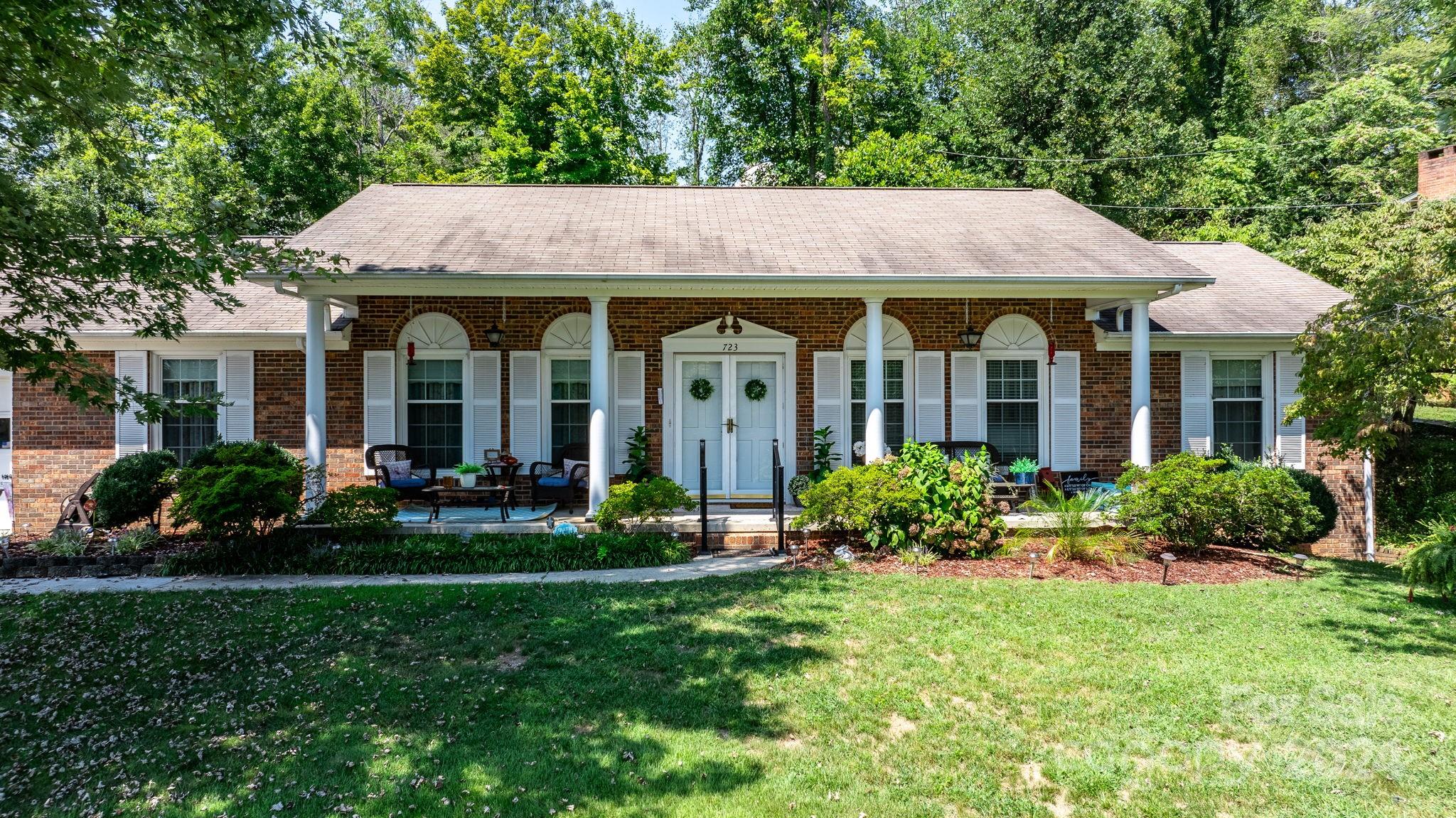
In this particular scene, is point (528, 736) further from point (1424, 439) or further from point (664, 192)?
point (1424, 439)

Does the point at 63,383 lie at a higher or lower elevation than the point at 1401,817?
higher

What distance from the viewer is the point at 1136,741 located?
13.4 ft

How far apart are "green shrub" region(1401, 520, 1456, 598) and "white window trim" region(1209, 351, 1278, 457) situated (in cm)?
445

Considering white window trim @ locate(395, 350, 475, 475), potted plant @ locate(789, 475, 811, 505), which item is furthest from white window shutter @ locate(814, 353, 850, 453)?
white window trim @ locate(395, 350, 475, 475)

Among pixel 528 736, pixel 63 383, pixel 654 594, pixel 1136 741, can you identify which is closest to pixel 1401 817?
pixel 1136 741

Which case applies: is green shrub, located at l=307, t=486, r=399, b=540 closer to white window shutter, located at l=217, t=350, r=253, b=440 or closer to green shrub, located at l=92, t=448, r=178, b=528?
green shrub, located at l=92, t=448, r=178, b=528

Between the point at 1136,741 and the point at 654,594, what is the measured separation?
3883 mm

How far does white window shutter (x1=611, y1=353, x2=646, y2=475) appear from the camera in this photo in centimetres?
1077

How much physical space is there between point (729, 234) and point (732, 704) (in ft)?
24.2

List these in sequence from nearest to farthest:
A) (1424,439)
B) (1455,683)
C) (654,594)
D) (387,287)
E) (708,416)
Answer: (1455,683) → (654,594) → (387,287) → (708,416) → (1424,439)

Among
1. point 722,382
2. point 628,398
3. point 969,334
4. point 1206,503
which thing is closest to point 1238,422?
point 1206,503

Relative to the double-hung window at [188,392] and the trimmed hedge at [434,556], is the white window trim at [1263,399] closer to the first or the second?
the trimmed hedge at [434,556]

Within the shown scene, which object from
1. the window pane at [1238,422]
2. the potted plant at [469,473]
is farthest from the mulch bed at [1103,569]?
the potted plant at [469,473]

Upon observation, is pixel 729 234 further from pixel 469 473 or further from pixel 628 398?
pixel 469 473
